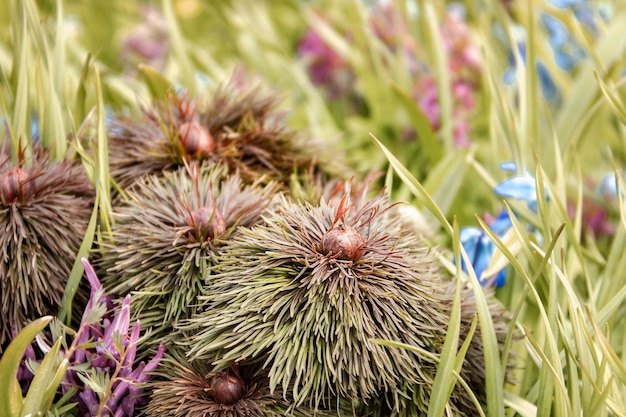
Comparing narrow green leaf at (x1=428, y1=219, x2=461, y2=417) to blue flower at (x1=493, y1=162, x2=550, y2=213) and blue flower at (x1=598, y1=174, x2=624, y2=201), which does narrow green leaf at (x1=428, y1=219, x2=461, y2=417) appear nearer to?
blue flower at (x1=493, y1=162, x2=550, y2=213)

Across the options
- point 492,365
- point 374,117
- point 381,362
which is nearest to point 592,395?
point 492,365

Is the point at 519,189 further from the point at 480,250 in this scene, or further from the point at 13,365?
the point at 13,365

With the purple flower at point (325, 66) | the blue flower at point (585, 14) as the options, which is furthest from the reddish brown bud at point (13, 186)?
the blue flower at point (585, 14)

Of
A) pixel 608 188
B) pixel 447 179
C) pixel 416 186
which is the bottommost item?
pixel 608 188

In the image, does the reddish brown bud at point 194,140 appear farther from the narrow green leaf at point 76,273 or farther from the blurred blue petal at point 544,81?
the blurred blue petal at point 544,81

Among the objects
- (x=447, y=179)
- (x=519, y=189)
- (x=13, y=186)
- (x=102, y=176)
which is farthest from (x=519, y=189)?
(x=13, y=186)

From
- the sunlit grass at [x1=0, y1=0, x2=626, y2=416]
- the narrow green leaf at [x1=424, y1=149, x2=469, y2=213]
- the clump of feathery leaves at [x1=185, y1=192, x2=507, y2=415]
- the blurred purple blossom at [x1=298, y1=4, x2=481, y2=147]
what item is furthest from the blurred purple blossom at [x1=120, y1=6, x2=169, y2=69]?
the clump of feathery leaves at [x1=185, y1=192, x2=507, y2=415]
